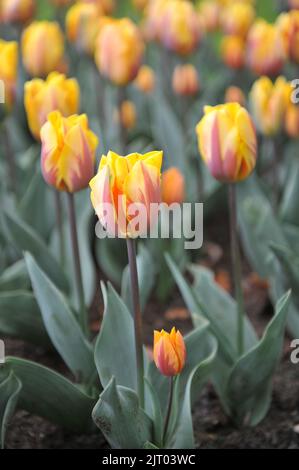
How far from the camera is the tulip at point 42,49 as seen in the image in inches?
106

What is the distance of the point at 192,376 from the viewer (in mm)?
1726

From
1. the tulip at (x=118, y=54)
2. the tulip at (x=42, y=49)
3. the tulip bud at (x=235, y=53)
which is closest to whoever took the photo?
the tulip at (x=118, y=54)

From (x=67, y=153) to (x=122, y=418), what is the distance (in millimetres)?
487

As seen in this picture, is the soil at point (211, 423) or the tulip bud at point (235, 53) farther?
the tulip bud at point (235, 53)

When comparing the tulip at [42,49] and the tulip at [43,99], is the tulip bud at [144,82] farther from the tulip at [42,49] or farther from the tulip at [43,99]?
the tulip at [43,99]

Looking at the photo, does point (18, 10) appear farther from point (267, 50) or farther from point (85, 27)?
point (267, 50)

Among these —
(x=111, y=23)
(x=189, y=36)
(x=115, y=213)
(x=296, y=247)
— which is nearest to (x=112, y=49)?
(x=111, y=23)

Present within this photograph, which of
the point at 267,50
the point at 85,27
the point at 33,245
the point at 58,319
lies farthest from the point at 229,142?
the point at 85,27

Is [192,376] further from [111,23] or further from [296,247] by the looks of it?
[111,23]

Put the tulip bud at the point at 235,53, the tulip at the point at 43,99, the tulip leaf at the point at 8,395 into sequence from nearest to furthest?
the tulip leaf at the point at 8,395
the tulip at the point at 43,99
the tulip bud at the point at 235,53

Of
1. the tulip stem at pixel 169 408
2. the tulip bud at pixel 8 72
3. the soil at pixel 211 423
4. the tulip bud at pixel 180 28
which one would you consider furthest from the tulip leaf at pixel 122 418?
the tulip bud at pixel 180 28

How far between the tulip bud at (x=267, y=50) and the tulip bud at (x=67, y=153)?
0.99m

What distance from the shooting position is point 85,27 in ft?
9.71
